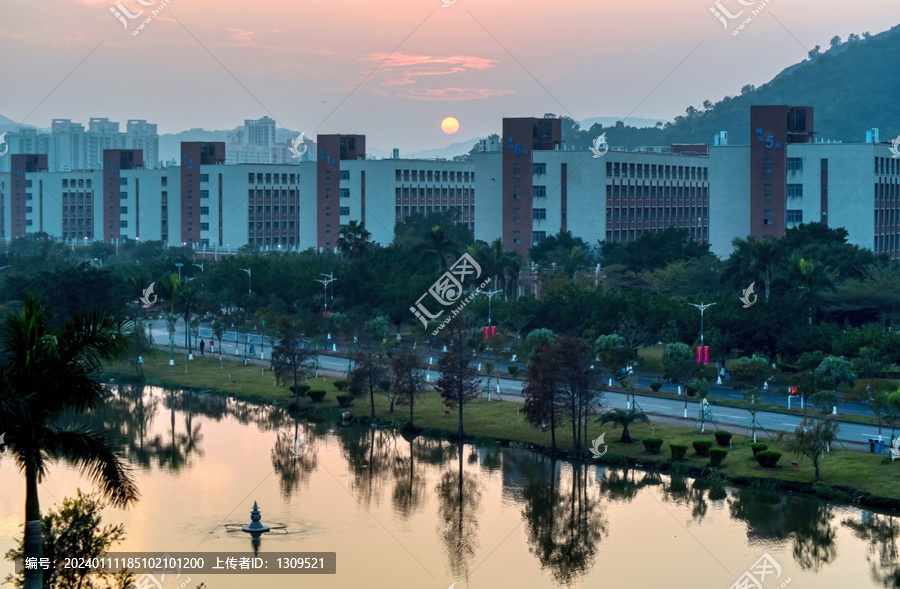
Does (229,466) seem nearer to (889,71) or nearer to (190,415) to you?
(190,415)

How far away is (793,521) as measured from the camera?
32.5 m

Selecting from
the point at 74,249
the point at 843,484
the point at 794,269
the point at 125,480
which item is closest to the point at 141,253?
the point at 74,249

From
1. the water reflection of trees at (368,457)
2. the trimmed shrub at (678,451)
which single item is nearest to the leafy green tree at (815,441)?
the trimmed shrub at (678,451)

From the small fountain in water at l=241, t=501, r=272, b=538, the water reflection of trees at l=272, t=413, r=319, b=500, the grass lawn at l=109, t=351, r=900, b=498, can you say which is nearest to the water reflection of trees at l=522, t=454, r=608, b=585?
the grass lawn at l=109, t=351, r=900, b=498

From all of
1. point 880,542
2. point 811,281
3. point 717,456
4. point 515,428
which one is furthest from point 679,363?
point 880,542

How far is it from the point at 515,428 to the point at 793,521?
13.8m

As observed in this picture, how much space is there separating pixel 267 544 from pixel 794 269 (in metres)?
40.5

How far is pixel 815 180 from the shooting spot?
91.6 m

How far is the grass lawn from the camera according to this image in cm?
3566

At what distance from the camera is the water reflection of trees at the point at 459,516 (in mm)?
29406

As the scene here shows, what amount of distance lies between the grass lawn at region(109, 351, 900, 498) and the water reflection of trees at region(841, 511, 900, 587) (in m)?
1.55

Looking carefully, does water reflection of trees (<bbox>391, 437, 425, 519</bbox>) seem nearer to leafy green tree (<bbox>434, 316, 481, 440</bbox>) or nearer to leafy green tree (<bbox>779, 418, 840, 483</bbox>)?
leafy green tree (<bbox>434, 316, 481, 440</bbox>)

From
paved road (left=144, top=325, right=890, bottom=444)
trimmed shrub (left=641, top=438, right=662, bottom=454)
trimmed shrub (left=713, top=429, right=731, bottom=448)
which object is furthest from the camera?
paved road (left=144, top=325, right=890, bottom=444)

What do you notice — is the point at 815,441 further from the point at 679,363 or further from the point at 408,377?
the point at 408,377
